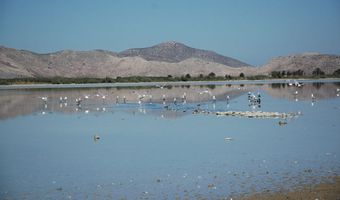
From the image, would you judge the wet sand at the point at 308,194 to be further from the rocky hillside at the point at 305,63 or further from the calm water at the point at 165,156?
the rocky hillside at the point at 305,63

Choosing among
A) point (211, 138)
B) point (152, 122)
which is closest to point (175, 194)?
point (211, 138)

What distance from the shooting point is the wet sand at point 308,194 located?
42.1ft

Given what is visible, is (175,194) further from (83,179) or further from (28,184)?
(28,184)

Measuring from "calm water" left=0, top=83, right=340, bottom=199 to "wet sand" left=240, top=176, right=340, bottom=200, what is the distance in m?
0.56

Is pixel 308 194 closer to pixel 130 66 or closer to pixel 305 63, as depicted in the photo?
pixel 305 63

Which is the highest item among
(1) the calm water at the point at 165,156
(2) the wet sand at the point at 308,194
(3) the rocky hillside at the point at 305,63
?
(3) the rocky hillside at the point at 305,63

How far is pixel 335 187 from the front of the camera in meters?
13.7

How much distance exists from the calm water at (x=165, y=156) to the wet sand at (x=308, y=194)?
0.56m

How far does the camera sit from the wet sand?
42.1ft

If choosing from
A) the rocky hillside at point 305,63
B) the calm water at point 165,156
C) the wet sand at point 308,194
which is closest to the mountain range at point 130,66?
the rocky hillside at point 305,63

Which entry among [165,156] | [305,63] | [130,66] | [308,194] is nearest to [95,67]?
[130,66]

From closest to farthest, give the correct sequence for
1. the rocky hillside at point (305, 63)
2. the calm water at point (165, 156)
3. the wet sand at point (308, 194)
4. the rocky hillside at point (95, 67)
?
the wet sand at point (308, 194), the calm water at point (165, 156), the rocky hillside at point (305, 63), the rocky hillside at point (95, 67)

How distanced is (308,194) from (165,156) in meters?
7.73

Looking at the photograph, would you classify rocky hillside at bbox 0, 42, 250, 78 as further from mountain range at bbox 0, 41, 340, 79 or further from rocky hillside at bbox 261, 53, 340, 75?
rocky hillside at bbox 261, 53, 340, 75
